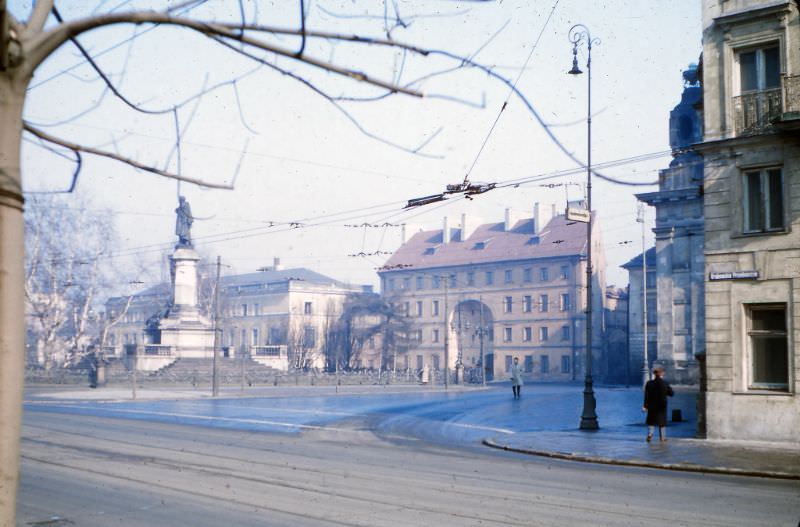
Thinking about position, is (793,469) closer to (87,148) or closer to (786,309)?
(786,309)

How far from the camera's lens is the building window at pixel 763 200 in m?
20.1

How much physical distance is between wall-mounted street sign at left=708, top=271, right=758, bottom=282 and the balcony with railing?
3.19 meters

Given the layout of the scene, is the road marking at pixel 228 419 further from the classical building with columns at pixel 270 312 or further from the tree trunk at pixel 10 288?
the classical building with columns at pixel 270 312

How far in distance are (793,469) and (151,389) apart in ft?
144

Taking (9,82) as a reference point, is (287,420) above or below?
below

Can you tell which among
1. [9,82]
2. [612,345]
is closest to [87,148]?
[9,82]

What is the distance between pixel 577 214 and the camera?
73.4 ft

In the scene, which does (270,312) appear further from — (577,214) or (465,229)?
(577,214)

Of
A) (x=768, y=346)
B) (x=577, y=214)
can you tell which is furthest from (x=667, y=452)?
(x=577, y=214)

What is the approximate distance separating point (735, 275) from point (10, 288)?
19.2 meters

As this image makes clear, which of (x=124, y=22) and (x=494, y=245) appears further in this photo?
(x=494, y=245)

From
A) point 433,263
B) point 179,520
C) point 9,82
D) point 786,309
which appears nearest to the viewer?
point 9,82

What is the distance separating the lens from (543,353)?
102250 mm

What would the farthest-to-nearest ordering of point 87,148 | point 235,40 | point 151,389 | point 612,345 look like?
1. point 612,345
2. point 151,389
3. point 87,148
4. point 235,40
